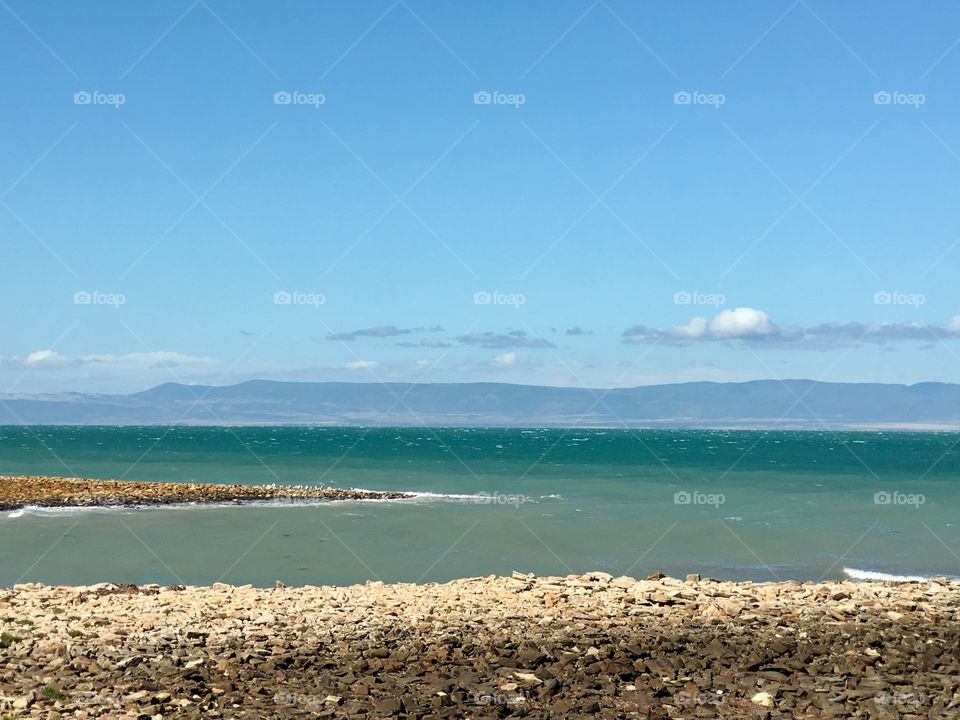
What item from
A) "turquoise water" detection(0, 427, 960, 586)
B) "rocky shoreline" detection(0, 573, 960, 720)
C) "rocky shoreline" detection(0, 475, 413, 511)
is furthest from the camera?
"rocky shoreline" detection(0, 475, 413, 511)

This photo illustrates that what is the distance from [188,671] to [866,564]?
16463 millimetres

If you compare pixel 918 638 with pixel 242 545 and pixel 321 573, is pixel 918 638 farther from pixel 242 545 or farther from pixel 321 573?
pixel 242 545

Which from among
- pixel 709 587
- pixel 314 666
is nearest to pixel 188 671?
pixel 314 666

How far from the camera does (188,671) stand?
9.74 meters

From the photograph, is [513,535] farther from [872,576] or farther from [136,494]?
[136,494]

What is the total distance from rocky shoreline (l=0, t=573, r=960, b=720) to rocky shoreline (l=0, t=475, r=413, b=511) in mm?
23049

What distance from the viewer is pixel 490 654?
1050 centimetres

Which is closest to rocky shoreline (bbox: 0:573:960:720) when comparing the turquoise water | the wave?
the wave

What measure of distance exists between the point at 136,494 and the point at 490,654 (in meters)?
31.0

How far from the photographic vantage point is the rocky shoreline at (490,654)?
896 centimetres

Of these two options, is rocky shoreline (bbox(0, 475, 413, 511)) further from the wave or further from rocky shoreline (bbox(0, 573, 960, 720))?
rocky shoreline (bbox(0, 573, 960, 720))

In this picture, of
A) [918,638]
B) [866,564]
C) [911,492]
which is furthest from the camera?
[911,492]

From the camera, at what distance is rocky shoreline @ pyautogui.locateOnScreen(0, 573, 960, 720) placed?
8.96 m

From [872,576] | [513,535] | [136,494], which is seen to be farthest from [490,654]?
[136,494]
